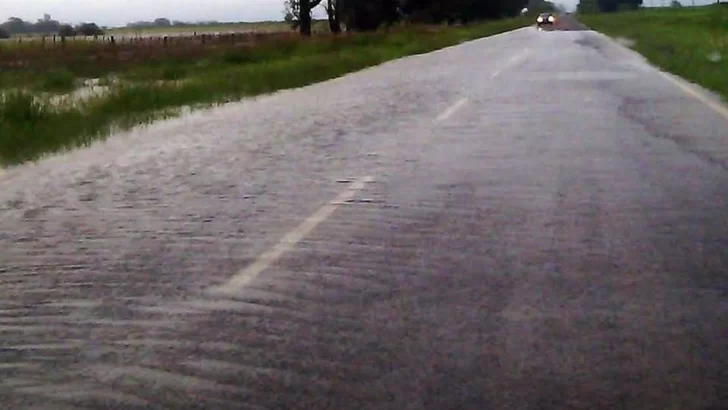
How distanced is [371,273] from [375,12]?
83609 millimetres

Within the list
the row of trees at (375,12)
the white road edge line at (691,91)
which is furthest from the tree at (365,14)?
the white road edge line at (691,91)

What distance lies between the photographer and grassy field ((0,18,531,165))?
16.8 m

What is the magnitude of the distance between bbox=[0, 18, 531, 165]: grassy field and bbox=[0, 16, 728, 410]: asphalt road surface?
5.89ft

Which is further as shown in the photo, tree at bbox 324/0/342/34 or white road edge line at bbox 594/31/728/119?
tree at bbox 324/0/342/34

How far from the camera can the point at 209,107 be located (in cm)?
2191

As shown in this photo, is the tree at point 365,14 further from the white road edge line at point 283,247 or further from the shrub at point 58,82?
the white road edge line at point 283,247

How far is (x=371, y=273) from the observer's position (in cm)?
762

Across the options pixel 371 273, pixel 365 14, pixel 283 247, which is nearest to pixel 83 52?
pixel 365 14

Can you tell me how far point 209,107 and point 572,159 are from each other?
33.3 feet

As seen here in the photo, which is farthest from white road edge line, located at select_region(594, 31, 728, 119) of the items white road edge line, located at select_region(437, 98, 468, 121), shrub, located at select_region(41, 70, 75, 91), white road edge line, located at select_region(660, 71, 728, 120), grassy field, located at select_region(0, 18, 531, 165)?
shrub, located at select_region(41, 70, 75, 91)

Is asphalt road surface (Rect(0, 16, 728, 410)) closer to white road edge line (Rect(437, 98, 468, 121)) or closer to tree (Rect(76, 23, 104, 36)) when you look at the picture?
white road edge line (Rect(437, 98, 468, 121))

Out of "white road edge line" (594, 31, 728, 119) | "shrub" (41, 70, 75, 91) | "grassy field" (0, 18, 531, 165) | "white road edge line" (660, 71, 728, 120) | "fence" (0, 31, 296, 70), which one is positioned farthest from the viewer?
"fence" (0, 31, 296, 70)

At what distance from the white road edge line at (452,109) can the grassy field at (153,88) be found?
4.52 metres

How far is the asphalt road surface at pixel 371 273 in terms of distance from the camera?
17.7ft
